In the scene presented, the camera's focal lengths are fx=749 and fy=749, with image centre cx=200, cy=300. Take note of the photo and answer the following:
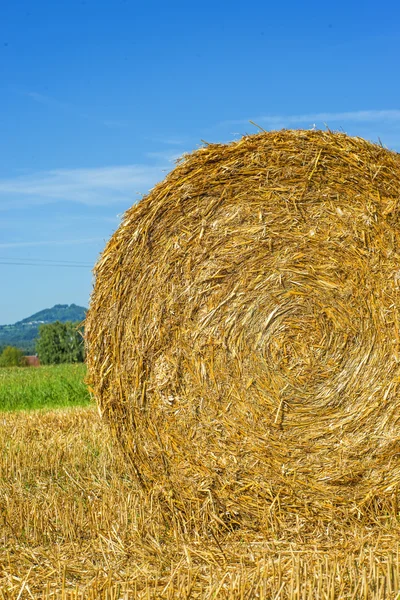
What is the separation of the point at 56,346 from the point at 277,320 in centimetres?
3774

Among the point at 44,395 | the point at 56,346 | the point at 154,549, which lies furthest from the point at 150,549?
Result: the point at 56,346

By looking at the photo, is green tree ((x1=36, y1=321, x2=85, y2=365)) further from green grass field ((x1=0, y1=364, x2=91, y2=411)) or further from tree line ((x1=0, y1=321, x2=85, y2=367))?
green grass field ((x1=0, y1=364, x2=91, y2=411))

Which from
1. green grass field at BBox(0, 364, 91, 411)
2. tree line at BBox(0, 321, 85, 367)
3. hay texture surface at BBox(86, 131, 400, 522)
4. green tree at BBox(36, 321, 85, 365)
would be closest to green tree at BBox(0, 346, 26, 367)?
tree line at BBox(0, 321, 85, 367)

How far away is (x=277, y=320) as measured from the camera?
5.20 metres

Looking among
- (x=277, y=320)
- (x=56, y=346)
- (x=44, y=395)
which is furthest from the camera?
(x=56, y=346)

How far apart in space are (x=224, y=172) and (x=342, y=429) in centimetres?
197

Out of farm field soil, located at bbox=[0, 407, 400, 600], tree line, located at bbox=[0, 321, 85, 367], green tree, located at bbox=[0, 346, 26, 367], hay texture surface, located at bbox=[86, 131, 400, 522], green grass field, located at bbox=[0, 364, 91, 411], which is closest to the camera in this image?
farm field soil, located at bbox=[0, 407, 400, 600]

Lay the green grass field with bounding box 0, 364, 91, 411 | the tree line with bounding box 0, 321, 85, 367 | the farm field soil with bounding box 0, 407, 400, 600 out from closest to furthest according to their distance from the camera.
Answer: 1. the farm field soil with bounding box 0, 407, 400, 600
2. the green grass field with bounding box 0, 364, 91, 411
3. the tree line with bounding box 0, 321, 85, 367

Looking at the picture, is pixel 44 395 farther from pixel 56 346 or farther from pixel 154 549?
pixel 56 346

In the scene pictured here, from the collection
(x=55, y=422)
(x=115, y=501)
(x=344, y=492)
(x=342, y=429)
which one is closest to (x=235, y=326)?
(x=342, y=429)

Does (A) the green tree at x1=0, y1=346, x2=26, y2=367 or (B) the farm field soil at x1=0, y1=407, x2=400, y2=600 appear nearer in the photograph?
(B) the farm field soil at x1=0, y1=407, x2=400, y2=600

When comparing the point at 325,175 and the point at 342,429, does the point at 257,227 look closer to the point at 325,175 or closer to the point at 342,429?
the point at 325,175

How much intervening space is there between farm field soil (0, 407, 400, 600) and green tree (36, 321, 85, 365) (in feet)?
114

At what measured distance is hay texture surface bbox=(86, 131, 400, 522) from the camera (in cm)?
516
